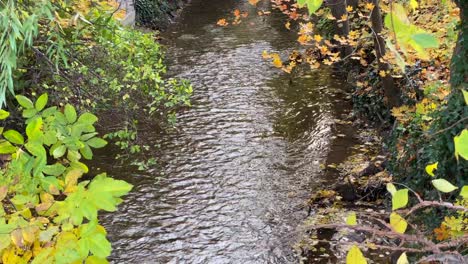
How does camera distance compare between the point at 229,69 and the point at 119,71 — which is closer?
the point at 119,71

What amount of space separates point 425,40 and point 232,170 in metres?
6.53

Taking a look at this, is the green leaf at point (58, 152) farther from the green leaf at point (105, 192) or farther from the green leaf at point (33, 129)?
the green leaf at point (105, 192)

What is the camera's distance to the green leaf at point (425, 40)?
0.85 m

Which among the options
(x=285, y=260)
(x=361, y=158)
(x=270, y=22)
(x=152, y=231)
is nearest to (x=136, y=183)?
(x=152, y=231)

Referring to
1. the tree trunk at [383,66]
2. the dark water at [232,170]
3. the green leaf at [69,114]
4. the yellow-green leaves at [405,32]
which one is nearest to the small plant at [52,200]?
the green leaf at [69,114]

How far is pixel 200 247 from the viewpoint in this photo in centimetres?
567

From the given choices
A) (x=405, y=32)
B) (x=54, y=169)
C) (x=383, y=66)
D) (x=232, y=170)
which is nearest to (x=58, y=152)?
(x=54, y=169)

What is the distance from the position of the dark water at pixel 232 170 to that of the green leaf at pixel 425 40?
452cm

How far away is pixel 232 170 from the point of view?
734 cm

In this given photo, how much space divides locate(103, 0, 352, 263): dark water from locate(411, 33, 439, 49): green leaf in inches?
178

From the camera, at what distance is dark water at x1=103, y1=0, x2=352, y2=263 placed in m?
5.73

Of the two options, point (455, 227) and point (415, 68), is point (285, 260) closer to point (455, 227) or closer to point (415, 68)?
A: point (455, 227)

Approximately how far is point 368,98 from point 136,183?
463cm

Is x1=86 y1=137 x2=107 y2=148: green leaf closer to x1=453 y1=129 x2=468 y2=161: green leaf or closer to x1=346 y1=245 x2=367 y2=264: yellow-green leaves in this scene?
x1=346 y1=245 x2=367 y2=264: yellow-green leaves
